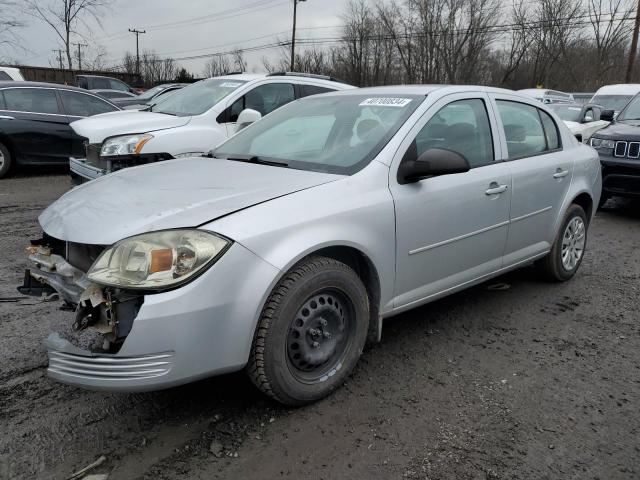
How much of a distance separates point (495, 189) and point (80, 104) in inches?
350

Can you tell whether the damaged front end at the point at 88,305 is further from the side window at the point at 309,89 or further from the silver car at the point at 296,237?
the side window at the point at 309,89

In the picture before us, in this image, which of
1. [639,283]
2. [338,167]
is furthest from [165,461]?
[639,283]

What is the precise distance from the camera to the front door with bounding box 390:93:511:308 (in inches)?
127

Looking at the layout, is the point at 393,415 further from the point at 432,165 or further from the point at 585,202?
the point at 585,202

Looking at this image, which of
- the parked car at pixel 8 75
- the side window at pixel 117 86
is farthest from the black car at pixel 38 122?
the side window at pixel 117 86

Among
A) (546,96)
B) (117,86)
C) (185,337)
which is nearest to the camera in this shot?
(185,337)

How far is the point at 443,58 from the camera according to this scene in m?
45.3

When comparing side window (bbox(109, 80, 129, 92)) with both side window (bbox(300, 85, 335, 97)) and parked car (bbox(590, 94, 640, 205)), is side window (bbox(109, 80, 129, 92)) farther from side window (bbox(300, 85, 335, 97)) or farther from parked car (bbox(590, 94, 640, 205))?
parked car (bbox(590, 94, 640, 205))

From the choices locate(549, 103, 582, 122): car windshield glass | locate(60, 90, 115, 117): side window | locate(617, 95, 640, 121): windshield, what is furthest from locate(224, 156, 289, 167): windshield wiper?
locate(549, 103, 582, 122): car windshield glass

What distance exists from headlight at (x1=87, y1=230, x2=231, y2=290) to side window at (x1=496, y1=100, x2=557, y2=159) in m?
2.62

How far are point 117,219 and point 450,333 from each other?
7.83 feet

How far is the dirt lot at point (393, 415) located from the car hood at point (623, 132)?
441 cm

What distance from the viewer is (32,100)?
9.80 meters

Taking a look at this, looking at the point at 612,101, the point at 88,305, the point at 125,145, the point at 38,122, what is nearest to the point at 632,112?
the point at 612,101
